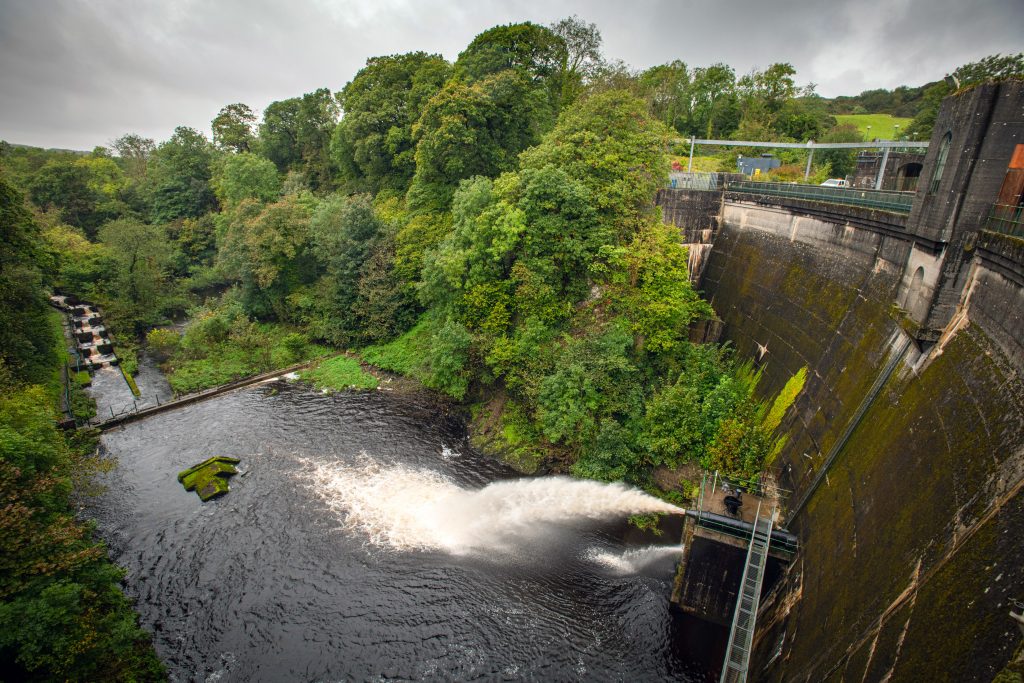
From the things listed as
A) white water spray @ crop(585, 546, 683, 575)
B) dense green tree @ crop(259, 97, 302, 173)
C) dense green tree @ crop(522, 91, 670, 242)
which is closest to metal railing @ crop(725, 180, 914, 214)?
dense green tree @ crop(522, 91, 670, 242)

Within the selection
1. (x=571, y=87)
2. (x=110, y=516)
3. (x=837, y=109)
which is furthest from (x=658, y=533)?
(x=837, y=109)

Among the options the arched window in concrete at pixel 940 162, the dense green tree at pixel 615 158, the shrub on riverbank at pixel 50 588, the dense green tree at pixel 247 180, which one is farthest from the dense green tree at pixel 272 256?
the arched window in concrete at pixel 940 162

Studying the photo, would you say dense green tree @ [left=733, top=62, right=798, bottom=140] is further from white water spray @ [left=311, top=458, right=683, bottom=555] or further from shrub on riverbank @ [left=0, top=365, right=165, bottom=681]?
shrub on riverbank @ [left=0, top=365, right=165, bottom=681]

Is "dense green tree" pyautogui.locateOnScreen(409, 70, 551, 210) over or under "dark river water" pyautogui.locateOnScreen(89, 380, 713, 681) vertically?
over

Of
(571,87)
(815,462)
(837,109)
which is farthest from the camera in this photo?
(837,109)

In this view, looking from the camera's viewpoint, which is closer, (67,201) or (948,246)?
(948,246)

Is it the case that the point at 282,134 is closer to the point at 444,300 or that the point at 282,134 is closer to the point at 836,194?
the point at 444,300

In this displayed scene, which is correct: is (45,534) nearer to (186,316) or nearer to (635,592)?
(635,592)

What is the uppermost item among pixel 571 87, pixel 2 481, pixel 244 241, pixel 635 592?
pixel 571 87
